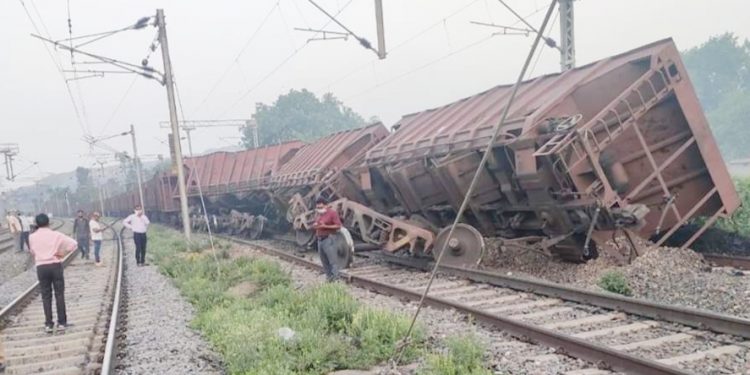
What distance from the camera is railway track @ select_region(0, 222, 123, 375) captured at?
20.6ft

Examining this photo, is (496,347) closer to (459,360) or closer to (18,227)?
(459,360)

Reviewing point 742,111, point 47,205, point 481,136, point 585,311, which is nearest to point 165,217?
point 481,136

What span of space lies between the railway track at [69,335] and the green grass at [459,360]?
10.1ft

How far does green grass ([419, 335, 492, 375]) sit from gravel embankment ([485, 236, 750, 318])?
9.91 ft

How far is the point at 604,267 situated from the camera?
8.48 m

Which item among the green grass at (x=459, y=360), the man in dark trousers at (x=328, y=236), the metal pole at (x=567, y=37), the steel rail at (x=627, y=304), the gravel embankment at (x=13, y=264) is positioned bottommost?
the gravel embankment at (x=13, y=264)

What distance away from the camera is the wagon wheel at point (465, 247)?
9672mm

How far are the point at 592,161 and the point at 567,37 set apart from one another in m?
7.58

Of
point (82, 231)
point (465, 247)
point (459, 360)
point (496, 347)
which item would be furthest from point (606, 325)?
point (82, 231)

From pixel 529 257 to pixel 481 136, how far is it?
89.2 inches

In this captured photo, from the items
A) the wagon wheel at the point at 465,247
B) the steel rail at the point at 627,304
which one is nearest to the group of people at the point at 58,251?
the wagon wheel at the point at 465,247

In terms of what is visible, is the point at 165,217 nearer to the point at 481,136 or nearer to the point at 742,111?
the point at 481,136

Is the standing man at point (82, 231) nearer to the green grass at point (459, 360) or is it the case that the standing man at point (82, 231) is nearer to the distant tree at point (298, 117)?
the green grass at point (459, 360)

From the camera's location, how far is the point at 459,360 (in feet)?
15.9
